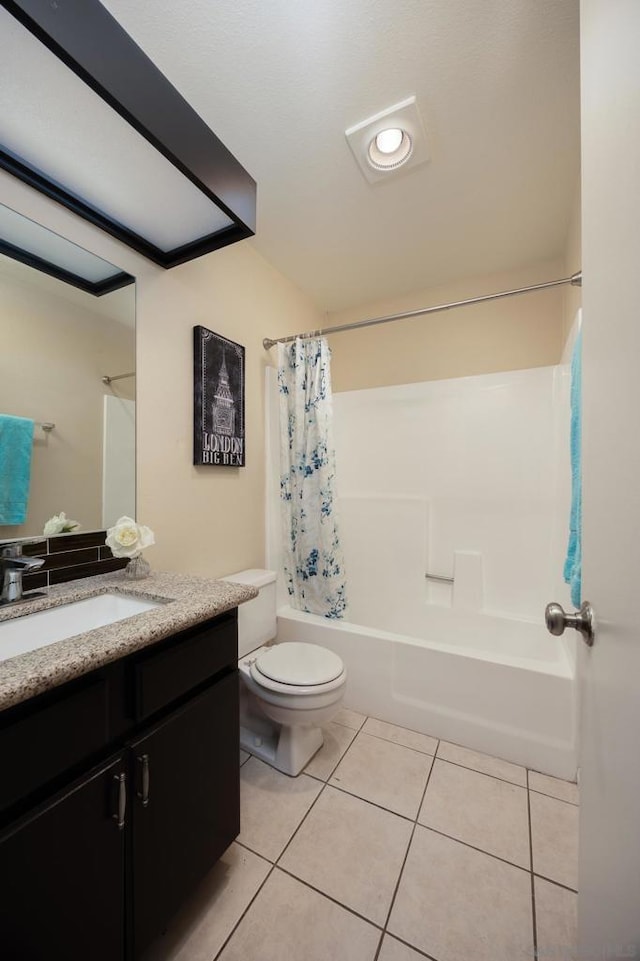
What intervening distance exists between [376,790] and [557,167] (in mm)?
2596

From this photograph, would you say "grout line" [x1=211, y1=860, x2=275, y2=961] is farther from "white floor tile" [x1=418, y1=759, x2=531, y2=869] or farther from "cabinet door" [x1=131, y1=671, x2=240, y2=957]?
"white floor tile" [x1=418, y1=759, x2=531, y2=869]

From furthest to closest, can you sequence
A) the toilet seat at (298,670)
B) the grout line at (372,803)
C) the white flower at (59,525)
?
the toilet seat at (298,670) → the grout line at (372,803) → the white flower at (59,525)

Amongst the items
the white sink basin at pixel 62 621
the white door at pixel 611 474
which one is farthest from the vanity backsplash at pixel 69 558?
the white door at pixel 611 474

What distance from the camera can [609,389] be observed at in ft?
1.82

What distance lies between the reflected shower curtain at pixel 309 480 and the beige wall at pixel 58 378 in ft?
3.03

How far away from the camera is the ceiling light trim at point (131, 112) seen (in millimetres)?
799

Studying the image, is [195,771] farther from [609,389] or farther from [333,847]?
[609,389]

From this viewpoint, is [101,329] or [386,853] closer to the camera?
[386,853]

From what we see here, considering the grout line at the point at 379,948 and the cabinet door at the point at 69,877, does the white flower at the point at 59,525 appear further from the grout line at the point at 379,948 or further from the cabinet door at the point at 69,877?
the grout line at the point at 379,948

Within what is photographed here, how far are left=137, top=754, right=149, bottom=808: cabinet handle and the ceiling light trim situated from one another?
5.08 ft

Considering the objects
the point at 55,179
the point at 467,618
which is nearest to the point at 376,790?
the point at 467,618

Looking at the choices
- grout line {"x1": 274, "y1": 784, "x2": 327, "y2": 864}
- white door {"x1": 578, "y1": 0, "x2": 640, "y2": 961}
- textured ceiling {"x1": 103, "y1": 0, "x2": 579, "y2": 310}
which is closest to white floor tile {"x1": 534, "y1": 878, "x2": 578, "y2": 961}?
white door {"x1": 578, "y1": 0, "x2": 640, "y2": 961}

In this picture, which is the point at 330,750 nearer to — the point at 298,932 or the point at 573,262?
the point at 298,932

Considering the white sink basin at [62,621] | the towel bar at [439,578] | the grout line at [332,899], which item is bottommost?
the grout line at [332,899]
